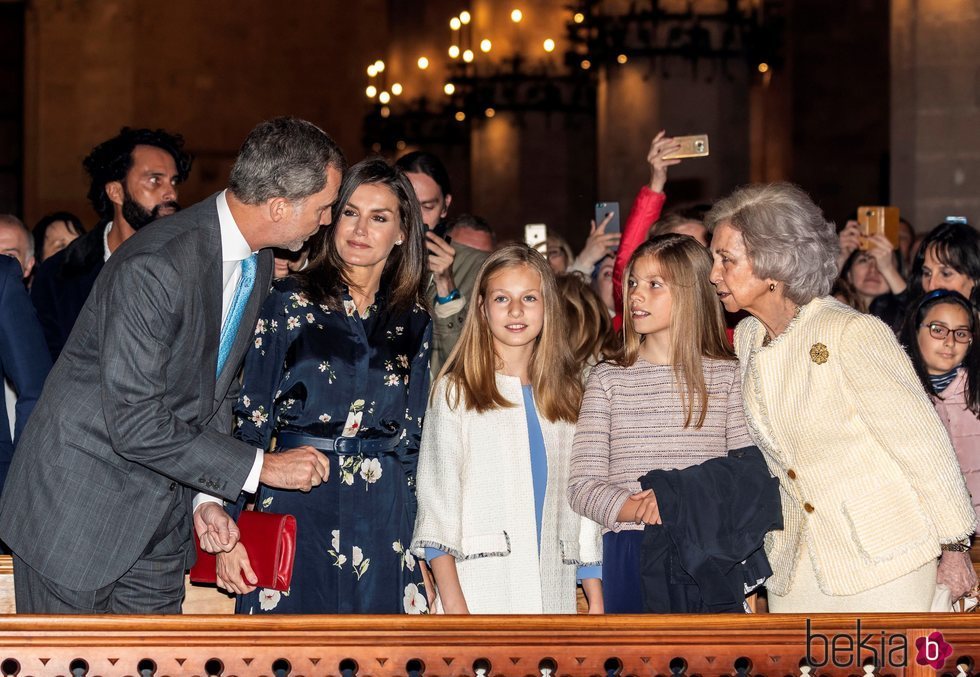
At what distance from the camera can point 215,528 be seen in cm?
368

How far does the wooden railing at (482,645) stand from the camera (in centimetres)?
293

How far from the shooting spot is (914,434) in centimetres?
354

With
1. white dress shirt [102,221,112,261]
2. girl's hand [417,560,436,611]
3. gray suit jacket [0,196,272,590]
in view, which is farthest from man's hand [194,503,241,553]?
white dress shirt [102,221,112,261]

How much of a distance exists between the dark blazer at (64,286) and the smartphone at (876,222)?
4269 millimetres

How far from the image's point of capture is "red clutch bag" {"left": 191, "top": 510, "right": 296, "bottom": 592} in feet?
12.2

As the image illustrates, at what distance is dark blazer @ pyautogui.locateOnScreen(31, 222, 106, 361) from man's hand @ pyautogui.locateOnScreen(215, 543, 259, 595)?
199 cm

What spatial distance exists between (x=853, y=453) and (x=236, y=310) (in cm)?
Answer: 185

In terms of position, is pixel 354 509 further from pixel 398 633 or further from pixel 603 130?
pixel 603 130

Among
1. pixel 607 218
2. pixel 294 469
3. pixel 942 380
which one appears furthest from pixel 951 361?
pixel 294 469

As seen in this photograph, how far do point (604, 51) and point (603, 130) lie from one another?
80 centimetres

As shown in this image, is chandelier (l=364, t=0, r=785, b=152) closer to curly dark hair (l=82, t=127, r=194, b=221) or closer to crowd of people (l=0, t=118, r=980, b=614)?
curly dark hair (l=82, t=127, r=194, b=221)

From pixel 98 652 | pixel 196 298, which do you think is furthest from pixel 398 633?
pixel 196 298

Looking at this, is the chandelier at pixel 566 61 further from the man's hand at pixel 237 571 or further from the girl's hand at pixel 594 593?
the man's hand at pixel 237 571

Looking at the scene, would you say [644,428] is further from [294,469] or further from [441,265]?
[441,265]
